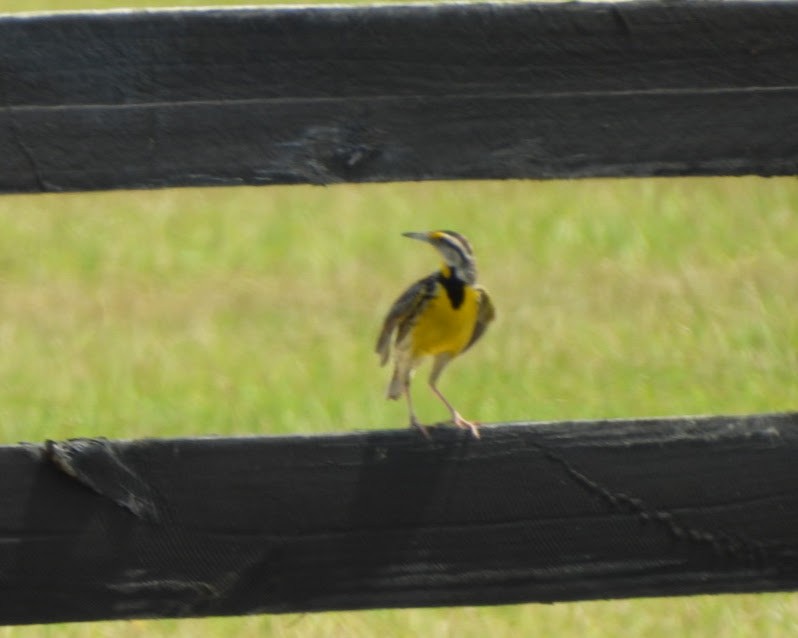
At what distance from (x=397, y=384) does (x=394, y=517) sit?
5.97 ft

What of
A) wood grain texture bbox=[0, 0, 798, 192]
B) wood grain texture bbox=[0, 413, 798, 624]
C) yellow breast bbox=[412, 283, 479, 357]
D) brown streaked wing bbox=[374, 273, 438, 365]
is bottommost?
wood grain texture bbox=[0, 413, 798, 624]

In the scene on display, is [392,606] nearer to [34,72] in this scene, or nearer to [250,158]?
[250,158]

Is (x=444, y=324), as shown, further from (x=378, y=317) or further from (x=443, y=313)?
(x=378, y=317)

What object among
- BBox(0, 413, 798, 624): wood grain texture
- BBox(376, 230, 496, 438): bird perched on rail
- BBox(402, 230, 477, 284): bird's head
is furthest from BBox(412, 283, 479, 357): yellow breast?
BBox(0, 413, 798, 624): wood grain texture

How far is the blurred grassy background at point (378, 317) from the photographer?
22.6ft

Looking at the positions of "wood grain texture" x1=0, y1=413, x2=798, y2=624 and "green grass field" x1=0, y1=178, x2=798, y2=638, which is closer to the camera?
"wood grain texture" x1=0, y1=413, x2=798, y2=624

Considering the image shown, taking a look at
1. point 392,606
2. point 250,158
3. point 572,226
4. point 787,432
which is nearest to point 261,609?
point 392,606

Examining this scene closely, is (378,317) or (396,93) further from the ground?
(378,317)

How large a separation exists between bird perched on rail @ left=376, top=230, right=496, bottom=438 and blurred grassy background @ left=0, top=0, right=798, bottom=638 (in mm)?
896

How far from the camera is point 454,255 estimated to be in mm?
5160

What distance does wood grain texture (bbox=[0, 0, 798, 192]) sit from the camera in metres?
3.46

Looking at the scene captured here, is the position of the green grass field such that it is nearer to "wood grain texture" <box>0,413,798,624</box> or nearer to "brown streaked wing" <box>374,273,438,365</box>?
"brown streaked wing" <box>374,273,438,365</box>

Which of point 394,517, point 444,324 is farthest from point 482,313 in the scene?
point 394,517

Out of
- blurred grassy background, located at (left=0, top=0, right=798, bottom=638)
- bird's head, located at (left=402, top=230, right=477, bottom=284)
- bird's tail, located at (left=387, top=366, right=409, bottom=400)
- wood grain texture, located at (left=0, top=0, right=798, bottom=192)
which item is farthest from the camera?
blurred grassy background, located at (left=0, top=0, right=798, bottom=638)
